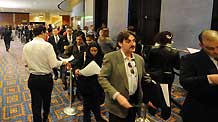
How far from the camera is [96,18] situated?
31.2ft

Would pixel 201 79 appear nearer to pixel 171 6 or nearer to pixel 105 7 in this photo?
pixel 171 6

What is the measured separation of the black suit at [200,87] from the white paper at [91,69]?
132cm

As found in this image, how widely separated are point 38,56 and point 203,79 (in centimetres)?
184

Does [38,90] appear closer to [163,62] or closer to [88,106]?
[88,106]

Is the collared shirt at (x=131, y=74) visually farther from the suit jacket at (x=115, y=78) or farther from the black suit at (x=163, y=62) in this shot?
the black suit at (x=163, y=62)

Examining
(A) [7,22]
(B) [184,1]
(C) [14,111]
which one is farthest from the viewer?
(A) [7,22]

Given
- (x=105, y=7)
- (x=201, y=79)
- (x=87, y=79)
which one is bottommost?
(x=87, y=79)

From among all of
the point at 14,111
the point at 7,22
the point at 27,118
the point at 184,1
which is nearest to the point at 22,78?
the point at 14,111

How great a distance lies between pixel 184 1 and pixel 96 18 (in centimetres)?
535

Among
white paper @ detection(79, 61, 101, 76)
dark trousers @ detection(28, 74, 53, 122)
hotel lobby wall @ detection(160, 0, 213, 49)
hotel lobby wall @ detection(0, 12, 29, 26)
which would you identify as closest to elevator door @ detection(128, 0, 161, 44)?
hotel lobby wall @ detection(160, 0, 213, 49)

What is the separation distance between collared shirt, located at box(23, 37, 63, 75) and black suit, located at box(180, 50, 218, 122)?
1578mm

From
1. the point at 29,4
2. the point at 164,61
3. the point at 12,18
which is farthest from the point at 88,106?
the point at 12,18

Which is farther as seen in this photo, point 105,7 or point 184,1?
point 105,7

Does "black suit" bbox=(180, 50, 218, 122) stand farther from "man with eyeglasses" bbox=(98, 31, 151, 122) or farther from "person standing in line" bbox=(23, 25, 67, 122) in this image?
"person standing in line" bbox=(23, 25, 67, 122)
